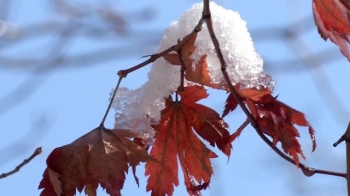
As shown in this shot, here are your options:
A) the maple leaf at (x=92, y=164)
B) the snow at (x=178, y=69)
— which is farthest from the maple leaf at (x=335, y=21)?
the maple leaf at (x=92, y=164)

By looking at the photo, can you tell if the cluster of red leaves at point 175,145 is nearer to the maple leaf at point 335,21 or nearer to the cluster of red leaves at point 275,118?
the cluster of red leaves at point 275,118

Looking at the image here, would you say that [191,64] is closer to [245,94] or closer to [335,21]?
[245,94]

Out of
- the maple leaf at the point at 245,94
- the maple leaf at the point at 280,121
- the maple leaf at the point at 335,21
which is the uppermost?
the maple leaf at the point at 335,21

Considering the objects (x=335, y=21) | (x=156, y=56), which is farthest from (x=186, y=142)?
(x=335, y=21)

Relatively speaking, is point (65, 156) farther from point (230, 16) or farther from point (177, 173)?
point (230, 16)

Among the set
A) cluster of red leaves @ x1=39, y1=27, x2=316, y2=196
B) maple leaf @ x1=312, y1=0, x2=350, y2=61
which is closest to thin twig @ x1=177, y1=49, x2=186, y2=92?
cluster of red leaves @ x1=39, y1=27, x2=316, y2=196

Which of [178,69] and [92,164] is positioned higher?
[178,69]
